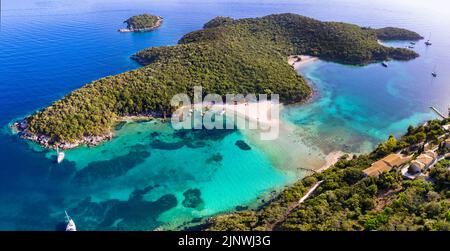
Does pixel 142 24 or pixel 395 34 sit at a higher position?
pixel 142 24

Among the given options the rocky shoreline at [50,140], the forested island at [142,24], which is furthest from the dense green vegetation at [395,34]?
the rocky shoreline at [50,140]

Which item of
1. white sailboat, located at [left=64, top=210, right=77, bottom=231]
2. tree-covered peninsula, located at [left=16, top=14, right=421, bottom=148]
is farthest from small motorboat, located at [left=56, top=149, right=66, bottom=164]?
white sailboat, located at [left=64, top=210, right=77, bottom=231]

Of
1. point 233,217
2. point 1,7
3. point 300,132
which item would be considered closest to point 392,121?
point 300,132

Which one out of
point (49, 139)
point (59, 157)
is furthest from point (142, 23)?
point (59, 157)

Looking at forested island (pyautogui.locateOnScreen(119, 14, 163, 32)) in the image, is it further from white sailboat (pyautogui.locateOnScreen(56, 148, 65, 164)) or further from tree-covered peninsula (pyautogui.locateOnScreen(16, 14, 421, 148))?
white sailboat (pyautogui.locateOnScreen(56, 148, 65, 164))

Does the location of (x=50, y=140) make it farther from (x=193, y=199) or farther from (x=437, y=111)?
(x=437, y=111)

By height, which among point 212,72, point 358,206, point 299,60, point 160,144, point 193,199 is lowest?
point 193,199
